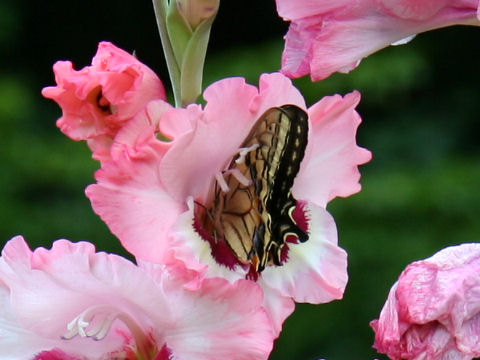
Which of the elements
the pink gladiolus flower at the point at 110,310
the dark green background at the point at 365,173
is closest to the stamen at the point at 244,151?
the pink gladiolus flower at the point at 110,310

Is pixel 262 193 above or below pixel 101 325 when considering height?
above

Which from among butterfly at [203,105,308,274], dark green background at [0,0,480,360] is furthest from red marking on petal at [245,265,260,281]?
dark green background at [0,0,480,360]

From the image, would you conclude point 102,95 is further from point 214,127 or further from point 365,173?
point 365,173

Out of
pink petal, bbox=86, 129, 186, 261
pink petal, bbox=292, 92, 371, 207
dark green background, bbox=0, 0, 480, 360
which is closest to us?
pink petal, bbox=86, 129, 186, 261

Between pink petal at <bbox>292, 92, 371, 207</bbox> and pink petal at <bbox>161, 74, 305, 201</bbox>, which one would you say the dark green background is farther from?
pink petal at <bbox>161, 74, 305, 201</bbox>

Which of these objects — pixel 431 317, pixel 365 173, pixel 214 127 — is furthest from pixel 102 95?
pixel 365 173

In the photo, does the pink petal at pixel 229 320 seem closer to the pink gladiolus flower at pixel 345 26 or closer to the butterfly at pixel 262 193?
the butterfly at pixel 262 193

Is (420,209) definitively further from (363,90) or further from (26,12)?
(26,12)
